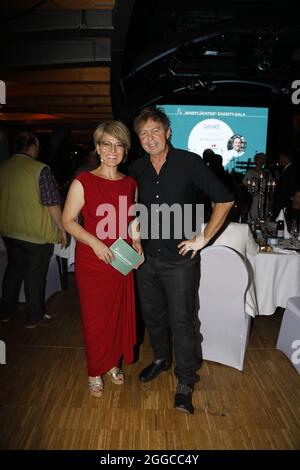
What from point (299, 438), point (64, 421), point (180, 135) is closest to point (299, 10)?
point (180, 135)

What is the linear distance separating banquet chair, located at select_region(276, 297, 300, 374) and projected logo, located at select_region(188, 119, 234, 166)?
640 cm

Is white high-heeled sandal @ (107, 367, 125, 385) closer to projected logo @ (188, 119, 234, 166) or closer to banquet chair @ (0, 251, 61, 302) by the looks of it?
banquet chair @ (0, 251, 61, 302)

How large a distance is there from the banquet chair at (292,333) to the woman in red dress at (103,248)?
1.12 meters

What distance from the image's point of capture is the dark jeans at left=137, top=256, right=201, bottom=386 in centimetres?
201

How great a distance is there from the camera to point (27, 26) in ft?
10.6

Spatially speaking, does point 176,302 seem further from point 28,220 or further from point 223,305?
point 28,220

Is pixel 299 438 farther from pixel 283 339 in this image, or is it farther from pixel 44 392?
pixel 44 392

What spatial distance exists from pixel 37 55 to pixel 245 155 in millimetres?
5878

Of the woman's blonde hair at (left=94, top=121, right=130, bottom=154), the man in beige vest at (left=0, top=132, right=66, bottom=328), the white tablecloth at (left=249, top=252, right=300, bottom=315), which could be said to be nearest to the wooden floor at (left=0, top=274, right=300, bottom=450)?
the white tablecloth at (left=249, top=252, right=300, bottom=315)

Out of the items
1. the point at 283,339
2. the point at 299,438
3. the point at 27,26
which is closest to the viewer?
the point at 299,438

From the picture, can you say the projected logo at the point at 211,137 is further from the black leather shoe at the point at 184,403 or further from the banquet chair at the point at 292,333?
the black leather shoe at the point at 184,403

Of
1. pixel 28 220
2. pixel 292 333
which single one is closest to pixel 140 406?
pixel 292 333

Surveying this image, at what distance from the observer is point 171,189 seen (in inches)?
76.5

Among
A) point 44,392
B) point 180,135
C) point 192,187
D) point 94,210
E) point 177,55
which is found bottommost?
point 44,392
